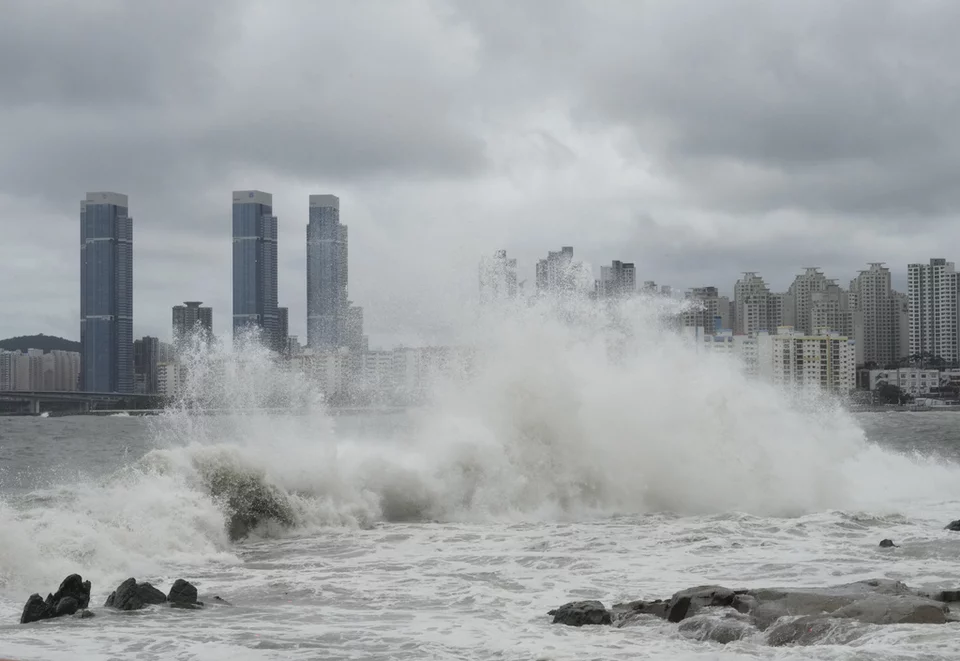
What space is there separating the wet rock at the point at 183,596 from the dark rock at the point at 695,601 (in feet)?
22.3

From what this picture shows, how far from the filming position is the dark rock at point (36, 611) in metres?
14.2

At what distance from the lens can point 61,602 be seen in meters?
14.6

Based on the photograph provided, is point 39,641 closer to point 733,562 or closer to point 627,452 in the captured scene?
point 733,562

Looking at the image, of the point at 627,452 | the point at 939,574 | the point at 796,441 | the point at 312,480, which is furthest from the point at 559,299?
the point at 939,574

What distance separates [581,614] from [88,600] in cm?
714

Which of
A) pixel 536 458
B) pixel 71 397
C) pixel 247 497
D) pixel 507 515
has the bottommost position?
pixel 71 397

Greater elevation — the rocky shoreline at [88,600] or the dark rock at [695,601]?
the dark rock at [695,601]

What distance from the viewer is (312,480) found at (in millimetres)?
26828

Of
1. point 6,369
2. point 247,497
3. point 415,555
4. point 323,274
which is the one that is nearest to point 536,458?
point 247,497

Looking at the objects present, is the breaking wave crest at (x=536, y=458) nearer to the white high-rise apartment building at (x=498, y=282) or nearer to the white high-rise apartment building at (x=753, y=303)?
the white high-rise apartment building at (x=498, y=282)

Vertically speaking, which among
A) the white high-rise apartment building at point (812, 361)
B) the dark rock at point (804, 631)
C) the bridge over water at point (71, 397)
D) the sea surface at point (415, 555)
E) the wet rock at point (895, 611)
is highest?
the white high-rise apartment building at point (812, 361)

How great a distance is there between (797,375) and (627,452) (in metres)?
101

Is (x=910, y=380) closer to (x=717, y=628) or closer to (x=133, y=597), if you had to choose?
(x=717, y=628)

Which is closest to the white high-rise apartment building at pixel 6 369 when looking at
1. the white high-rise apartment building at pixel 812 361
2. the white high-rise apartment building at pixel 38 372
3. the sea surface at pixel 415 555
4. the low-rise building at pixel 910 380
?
the white high-rise apartment building at pixel 38 372
